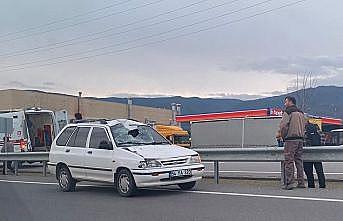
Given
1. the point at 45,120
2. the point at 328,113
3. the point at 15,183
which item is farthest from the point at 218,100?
the point at 15,183

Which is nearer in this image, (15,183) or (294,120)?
(294,120)

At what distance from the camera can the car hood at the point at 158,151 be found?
11.4 meters

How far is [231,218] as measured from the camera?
29.1 feet

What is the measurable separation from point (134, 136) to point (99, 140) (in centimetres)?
77

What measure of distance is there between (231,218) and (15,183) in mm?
9083

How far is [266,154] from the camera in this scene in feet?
42.1

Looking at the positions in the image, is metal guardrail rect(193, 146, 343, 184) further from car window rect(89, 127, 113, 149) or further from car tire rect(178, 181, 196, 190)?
car window rect(89, 127, 113, 149)

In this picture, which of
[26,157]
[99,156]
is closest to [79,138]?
[99,156]

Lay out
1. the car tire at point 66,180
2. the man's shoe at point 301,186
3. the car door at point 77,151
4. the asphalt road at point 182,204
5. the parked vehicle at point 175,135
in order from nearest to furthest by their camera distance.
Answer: the asphalt road at point 182,204
the man's shoe at point 301,186
the car door at point 77,151
the car tire at point 66,180
the parked vehicle at point 175,135

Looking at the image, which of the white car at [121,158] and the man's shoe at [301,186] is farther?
the man's shoe at [301,186]

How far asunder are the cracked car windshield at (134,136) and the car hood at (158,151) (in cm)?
39

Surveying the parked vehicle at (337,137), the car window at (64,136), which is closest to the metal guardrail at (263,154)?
the car window at (64,136)

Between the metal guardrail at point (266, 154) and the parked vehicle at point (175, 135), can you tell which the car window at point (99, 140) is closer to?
the metal guardrail at point (266, 154)

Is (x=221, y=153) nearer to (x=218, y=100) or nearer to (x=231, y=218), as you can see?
(x=231, y=218)
